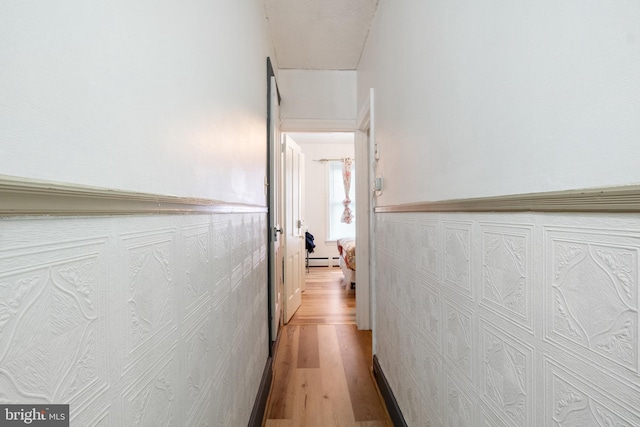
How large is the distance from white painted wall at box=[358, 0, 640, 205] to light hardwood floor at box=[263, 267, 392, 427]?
146cm

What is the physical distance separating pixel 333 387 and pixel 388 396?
49 cm

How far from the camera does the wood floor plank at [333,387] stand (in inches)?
78.5

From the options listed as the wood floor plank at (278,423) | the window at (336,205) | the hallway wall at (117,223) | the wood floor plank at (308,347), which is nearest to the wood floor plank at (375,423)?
the wood floor plank at (278,423)

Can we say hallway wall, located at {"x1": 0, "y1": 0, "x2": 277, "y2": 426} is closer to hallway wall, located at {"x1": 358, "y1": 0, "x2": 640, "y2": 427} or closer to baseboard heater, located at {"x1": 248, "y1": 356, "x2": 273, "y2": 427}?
baseboard heater, located at {"x1": 248, "y1": 356, "x2": 273, "y2": 427}

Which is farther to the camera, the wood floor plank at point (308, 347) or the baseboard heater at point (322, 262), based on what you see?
the baseboard heater at point (322, 262)

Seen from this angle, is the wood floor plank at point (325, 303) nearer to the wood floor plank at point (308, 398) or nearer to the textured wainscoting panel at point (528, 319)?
the wood floor plank at point (308, 398)

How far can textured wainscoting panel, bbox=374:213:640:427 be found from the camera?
1.72 feet

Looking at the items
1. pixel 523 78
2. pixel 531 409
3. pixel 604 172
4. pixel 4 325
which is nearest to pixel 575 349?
pixel 531 409

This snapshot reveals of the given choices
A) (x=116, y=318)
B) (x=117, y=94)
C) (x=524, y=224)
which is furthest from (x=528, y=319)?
(x=117, y=94)

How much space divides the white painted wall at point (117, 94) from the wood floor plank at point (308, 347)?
6.58ft

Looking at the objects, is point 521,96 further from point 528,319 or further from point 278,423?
point 278,423

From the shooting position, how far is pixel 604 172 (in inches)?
21.5

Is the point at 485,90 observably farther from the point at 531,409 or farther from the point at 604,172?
the point at 531,409

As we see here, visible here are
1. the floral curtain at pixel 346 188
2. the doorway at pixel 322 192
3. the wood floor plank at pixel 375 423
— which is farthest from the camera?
the doorway at pixel 322 192
